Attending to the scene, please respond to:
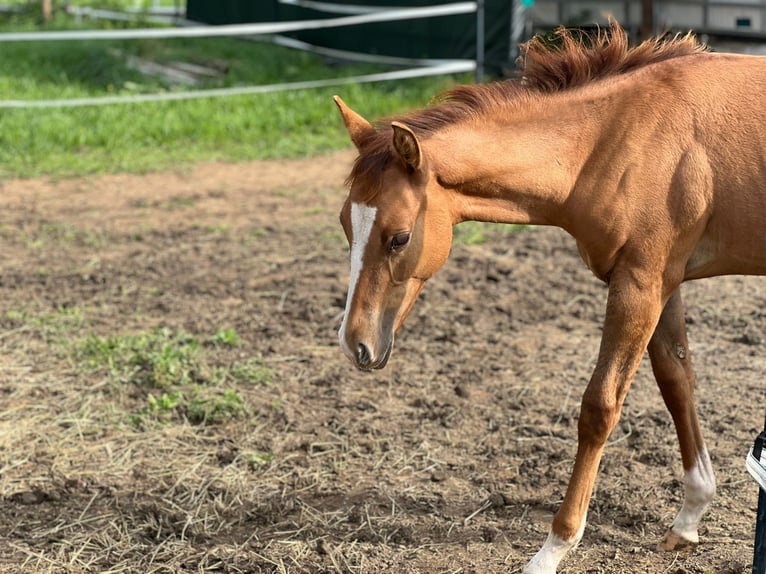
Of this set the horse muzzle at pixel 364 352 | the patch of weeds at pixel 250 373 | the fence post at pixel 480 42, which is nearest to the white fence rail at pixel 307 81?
the fence post at pixel 480 42

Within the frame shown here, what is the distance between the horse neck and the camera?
2.98 meters

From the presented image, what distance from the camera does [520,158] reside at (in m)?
3.02

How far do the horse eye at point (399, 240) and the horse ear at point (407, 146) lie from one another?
0.20m

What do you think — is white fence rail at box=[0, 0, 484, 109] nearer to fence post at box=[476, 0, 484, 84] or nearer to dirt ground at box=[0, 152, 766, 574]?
fence post at box=[476, 0, 484, 84]

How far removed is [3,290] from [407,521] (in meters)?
3.47

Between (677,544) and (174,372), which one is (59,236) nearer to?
Answer: (174,372)

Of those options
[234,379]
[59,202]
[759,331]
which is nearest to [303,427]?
[234,379]

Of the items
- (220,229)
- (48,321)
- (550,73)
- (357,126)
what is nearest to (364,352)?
(357,126)

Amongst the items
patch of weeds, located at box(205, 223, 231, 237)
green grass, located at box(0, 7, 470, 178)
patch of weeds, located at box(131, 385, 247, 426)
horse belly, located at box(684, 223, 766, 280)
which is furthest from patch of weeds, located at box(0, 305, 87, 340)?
horse belly, located at box(684, 223, 766, 280)

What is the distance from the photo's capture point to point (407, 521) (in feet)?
11.9

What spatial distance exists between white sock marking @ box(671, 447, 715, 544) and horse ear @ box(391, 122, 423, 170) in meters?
1.56

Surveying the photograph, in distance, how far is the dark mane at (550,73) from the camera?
3055 mm

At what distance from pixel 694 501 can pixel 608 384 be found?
0.68m

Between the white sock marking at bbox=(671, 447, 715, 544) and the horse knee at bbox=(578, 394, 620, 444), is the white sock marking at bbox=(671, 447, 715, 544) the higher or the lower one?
the lower one
